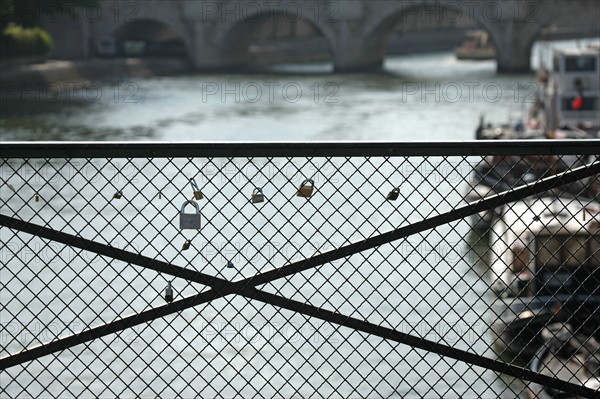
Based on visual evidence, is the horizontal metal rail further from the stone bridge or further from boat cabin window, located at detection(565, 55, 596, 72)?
the stone bridge

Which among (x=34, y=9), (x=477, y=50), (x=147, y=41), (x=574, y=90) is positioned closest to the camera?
(x=574, y=90)

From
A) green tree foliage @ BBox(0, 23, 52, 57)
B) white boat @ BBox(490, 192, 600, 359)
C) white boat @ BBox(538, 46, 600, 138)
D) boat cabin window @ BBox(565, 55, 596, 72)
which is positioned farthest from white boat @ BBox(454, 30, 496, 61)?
white boat @ BBox(490, 192, 600, 359)

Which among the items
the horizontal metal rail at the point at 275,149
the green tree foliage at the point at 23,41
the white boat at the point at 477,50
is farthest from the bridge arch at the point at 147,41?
the horizontal metal rail at the point at 275,149

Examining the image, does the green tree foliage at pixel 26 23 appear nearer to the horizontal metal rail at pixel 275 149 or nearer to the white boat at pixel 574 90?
the white boat at pixel 574 90

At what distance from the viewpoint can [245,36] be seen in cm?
4600

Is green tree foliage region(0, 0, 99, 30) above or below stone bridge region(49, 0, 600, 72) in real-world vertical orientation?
above

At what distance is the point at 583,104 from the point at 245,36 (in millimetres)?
22671

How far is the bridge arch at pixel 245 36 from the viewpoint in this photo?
1749 inches

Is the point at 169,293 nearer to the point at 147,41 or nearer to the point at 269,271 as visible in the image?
the point at 269,271

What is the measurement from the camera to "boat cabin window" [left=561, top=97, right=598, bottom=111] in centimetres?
2453

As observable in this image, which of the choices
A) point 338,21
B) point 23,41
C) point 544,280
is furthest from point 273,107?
point 544,280

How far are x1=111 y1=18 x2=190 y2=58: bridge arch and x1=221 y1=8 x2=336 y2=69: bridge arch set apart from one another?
1393mm

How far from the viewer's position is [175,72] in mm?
43500

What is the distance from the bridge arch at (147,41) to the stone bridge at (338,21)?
0.34 feet
